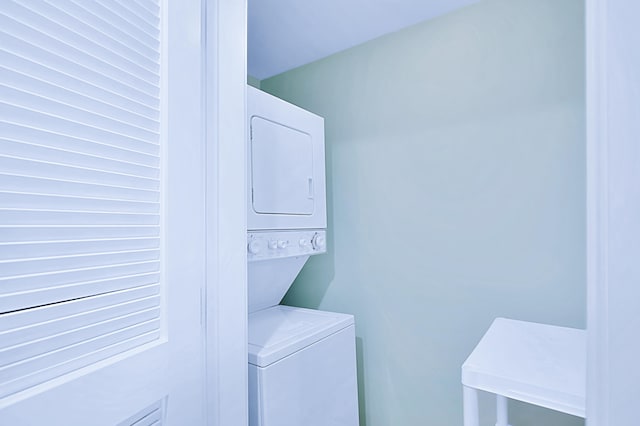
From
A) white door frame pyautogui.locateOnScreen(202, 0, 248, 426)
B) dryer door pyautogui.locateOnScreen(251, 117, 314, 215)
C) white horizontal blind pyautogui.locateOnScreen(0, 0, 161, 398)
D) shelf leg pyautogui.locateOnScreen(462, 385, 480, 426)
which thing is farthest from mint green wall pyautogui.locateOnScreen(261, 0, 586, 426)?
white horizontal blind pyautogui.locateOnScreen(0, 0, 161, 398)

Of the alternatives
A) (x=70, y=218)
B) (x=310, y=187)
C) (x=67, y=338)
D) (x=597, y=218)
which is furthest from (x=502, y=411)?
(x=70, y=218)

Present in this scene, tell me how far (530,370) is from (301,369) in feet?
3.42

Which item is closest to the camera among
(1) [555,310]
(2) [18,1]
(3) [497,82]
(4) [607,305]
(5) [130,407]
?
(4) [607,305]

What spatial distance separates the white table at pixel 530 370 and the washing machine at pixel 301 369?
808mm

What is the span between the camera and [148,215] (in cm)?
92

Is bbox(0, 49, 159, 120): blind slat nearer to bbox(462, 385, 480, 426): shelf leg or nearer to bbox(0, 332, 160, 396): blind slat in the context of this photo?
bbox(0, 332, 160, 396): blind slat

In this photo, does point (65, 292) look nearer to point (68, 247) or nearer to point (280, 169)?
point (68, 247)

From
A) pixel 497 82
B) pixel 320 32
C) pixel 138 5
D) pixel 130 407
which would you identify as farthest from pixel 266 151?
pixel 497 82

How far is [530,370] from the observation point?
117 centimetres

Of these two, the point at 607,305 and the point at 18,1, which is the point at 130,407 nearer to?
the point at 18,1

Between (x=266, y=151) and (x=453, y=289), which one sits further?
(x=453, y=289)

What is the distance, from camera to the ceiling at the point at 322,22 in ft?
6.59

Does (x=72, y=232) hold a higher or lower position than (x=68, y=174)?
lower

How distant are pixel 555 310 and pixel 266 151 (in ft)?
6.13
